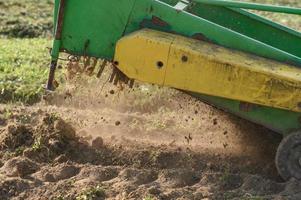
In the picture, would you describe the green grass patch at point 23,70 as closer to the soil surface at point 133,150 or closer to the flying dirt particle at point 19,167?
the soil surface at point 133,150

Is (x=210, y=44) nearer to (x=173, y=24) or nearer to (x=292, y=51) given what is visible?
(x=173, y=24)

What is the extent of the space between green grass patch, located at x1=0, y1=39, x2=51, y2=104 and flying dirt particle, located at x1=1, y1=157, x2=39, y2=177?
194cm

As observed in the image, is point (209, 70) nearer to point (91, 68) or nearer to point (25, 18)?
point (91, 68)

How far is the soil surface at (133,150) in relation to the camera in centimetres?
533

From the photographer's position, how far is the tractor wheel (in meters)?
5.47

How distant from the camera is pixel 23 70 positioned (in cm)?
844

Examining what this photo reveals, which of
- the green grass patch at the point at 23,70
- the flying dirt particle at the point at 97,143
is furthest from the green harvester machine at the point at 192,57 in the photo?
the green grass patch at the point at 23,70

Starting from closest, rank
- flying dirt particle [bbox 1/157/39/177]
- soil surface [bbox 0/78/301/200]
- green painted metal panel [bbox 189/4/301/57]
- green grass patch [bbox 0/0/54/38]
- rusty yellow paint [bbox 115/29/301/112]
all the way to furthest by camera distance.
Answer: rusty yellow paint [bbox 115/29/301/112]
soil surface [bbox 0/78/301/200]
flying dirt particle [bbox 1/157/39/177]
green painted metal panel [bbox 189/4/301/57]
green grass patch [bbox 0/0/54/38]

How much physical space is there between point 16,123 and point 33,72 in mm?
1827

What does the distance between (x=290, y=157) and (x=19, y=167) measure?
88.1 inches

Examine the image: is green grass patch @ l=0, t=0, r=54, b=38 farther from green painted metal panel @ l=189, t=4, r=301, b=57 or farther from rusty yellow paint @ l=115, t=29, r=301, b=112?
rusty yellow paint @ l=115, t=29, r=301, b=112

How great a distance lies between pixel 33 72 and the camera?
8375 millimetres

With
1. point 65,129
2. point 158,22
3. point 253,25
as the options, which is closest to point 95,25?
point 158,22

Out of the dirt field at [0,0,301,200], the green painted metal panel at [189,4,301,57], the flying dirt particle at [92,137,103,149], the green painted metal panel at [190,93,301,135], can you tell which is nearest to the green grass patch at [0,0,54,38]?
the dirt field at [0,0,301,200]
